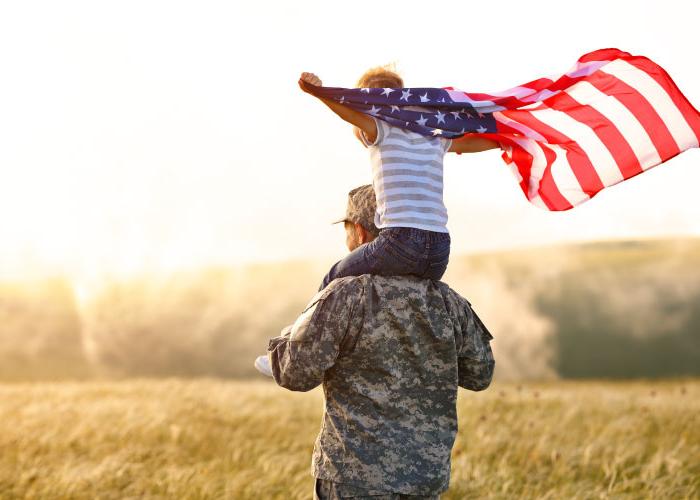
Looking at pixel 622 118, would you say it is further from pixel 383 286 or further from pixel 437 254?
pixel 383 286

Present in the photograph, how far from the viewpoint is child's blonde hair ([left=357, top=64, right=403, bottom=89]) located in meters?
4.25

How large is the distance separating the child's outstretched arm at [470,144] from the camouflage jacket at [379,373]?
0.72m

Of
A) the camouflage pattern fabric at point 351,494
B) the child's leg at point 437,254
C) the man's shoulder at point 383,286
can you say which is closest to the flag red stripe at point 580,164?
the child's leg at point 437,254

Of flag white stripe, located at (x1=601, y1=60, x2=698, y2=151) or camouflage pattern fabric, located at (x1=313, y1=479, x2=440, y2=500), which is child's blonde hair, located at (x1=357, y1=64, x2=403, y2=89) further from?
camouflage pattern fabric, located at (x1=313, y1=479, x2=440, y2=500)

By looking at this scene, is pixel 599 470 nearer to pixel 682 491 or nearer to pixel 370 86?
pixel 682 491

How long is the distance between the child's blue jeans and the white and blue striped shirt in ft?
0.12

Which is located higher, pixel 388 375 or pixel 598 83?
pixel 598 83

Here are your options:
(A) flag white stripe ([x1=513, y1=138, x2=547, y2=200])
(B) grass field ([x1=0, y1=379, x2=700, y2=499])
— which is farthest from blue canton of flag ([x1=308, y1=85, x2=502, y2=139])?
(B) grass field ([x1=0, y1=379, x2=700, y2=499])

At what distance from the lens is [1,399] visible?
9016 millimetres

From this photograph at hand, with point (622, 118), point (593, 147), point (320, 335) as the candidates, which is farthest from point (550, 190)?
point (320, 335)

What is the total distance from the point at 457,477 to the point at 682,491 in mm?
1664

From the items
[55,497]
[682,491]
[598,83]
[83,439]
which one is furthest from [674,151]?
[83,439]

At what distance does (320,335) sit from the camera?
12.9 feet

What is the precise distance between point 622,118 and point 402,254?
73.7 inches
